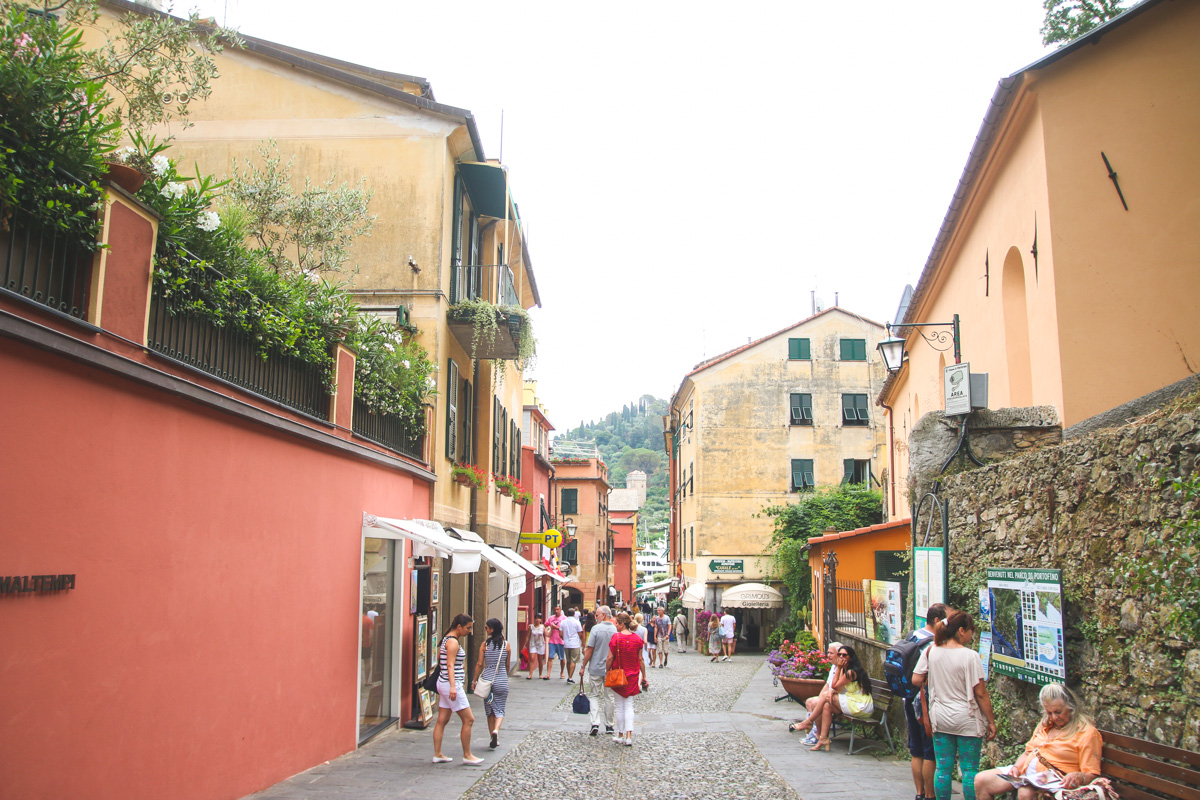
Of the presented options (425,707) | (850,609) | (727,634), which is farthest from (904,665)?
(727,634)

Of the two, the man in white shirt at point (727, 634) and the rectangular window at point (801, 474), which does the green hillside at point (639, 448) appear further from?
the man in white shirt at point (727, 634)

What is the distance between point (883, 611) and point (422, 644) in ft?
21.2

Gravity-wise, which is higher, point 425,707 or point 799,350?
point 799,350

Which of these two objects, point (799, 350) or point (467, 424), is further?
point (799, 350)

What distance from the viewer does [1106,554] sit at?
6059 mm

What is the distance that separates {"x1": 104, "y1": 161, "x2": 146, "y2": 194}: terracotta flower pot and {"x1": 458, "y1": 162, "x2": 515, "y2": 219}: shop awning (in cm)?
976

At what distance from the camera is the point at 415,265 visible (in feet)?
46.4

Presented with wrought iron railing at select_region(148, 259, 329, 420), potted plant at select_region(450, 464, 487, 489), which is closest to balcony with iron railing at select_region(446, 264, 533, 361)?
potted plant at select_region(450, 464, 487, 489)

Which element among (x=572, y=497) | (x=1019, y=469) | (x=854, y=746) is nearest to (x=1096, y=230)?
(x=1019, y=469)

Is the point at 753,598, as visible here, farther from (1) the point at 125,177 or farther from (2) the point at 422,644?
(1) the point at 125,177

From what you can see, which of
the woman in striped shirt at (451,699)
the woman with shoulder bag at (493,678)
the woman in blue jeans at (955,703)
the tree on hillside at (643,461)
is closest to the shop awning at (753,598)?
the woman with shoulder bag at (493,678)

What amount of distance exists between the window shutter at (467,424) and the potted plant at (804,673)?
6.87 meters

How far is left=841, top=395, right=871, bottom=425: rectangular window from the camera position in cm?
3688

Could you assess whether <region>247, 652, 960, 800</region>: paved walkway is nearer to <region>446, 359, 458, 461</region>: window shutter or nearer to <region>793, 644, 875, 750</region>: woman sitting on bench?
<region>793, 644, 875, 750</region>: woman sitting on bench
